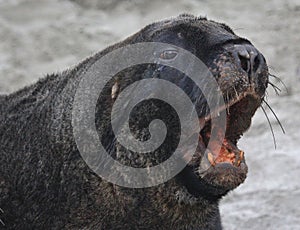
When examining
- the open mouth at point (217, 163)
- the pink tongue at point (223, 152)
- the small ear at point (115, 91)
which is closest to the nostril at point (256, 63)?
the open mouth at point (217, 163)

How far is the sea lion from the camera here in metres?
3.97

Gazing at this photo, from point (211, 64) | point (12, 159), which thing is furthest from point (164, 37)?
point (12, 159)

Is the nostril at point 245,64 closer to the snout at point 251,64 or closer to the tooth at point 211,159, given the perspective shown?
the snout at point 251,64

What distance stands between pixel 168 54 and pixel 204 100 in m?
0.33

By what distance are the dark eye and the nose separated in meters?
0.31

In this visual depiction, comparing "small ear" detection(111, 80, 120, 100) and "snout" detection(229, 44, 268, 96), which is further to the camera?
"small ear" detection(111, 80, 120, 100)

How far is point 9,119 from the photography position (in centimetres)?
472

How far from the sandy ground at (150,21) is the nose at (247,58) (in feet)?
8.23

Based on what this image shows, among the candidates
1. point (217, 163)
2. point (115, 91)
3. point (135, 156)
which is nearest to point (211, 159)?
point (217, 163)

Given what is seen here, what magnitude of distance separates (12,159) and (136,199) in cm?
77

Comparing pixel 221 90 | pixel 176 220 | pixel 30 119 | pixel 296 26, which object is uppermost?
pixel 296 26

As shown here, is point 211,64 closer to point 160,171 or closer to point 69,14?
point 160,171

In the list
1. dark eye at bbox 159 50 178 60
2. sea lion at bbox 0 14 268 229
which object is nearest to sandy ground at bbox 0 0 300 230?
sea lion at bbox 0 14 268 229

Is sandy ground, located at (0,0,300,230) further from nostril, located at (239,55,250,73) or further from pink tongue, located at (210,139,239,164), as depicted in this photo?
nostril, located at (239,55,250,73)
